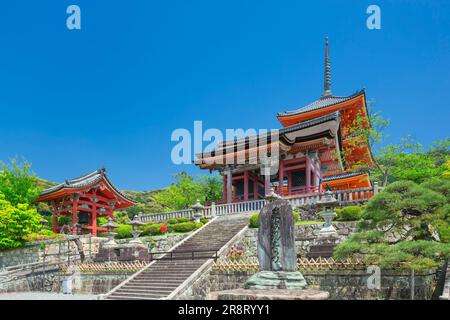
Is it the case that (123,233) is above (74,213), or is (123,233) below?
below

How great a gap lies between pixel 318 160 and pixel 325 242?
1649cm

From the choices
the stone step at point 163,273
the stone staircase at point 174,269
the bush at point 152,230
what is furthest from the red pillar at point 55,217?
the stone step at point 163,273

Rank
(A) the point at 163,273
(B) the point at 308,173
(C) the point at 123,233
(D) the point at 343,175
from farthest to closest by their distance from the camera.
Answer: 1. (D) the point at 343,175
2. (B) the point at 308,173
3. (C) the point at 123,233
4. (A) the point at 163,273

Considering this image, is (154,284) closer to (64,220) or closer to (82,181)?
(82,181)

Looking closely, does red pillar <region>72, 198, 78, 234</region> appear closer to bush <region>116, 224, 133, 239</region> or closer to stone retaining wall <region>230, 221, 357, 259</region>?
bush <region>116, 224, 133, 239</region>

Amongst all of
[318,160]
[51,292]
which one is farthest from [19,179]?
[318,160]

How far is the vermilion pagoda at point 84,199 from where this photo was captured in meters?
33.0

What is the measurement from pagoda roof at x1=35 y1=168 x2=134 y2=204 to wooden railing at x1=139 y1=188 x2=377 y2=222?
5.83 meters

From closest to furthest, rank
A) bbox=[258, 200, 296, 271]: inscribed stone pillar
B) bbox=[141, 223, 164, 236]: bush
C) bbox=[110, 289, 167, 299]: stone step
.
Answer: bbox=[258, 200, 296, 271]: inscribed stone pillar → bbox=[110, 289, 167, 299]: stone step → bbox=[141, 223, 164, 236]: bush

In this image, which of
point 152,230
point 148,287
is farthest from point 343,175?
point 148,287

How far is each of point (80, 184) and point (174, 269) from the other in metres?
17.5

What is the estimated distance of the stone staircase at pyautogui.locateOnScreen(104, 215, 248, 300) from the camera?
17103mm

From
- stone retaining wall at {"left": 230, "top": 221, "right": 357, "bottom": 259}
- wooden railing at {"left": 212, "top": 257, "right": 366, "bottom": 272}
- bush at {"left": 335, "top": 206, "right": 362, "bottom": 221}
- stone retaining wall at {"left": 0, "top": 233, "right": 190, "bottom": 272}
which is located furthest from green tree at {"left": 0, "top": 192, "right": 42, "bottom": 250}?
bush at {"left": 335, "top": 206, "right": 362, "bottom": 221}

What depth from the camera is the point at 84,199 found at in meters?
35.3
